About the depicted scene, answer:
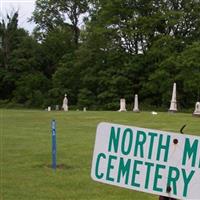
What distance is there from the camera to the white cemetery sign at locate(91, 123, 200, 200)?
3076mm

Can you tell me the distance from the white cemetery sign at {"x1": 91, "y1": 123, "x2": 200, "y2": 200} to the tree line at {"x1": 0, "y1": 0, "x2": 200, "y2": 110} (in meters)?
35.3

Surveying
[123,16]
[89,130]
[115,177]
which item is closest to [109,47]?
[123,16]

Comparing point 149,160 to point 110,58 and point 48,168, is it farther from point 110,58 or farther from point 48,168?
point 110,58

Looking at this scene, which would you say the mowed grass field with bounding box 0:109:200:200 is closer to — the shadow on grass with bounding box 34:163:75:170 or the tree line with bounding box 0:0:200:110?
the shadow on grass with bounding box 34:163:75:170

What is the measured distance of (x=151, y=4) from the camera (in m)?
44.2

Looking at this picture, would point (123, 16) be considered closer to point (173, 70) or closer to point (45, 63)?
point (173, 70)

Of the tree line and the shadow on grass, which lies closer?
the shadow on grass

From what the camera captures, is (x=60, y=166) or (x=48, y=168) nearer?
(x=48, y=168)

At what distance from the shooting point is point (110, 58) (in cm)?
4472

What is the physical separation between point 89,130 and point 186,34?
28840 millimetres

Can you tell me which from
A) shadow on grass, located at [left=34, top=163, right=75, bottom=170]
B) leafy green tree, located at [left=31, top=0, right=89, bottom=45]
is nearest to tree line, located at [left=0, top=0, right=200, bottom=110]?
leafy green tree, located at [left=31, top=0, right=89, bottom=45]

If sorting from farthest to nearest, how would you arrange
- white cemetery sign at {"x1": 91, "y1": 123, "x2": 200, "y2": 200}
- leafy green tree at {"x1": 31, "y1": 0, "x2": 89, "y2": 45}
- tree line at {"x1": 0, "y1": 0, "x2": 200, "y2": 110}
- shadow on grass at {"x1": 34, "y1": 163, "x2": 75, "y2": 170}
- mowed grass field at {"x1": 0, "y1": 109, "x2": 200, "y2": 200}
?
leafy green tree at {"x1": 31, "y1": 0, "x2": 89, "y2": 45} < tree line at {"x1": 0, "y1": 0, "x2": 200, "y2": 110} < shadow on grass at {"x1": 34, "y1": 163, "x2": 75, "y2": 170} < mowed grass field at {"x1": 0, "y1": 109, "x2": 200, "y2": 200} < white cemetery sign at {"x1": 91, "y1": 123, "x2": 200, "y2": 200}

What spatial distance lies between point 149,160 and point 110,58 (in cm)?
4172

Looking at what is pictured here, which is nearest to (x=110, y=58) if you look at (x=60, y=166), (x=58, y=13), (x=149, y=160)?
(x=58, y=13)
